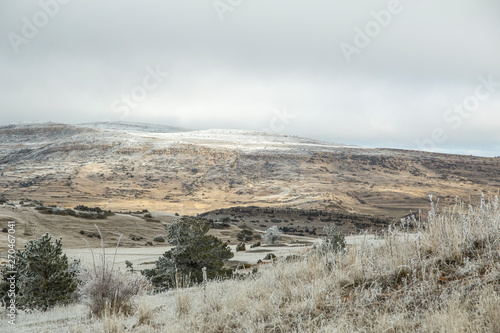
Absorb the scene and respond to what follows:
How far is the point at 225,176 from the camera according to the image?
70.8 meters

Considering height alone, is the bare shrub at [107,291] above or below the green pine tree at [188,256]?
above

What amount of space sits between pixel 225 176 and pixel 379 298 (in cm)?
6736

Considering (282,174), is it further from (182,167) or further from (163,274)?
(163,274)

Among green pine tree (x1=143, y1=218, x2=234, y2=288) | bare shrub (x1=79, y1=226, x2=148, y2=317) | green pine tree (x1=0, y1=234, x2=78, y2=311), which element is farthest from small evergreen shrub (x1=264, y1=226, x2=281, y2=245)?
bare shrub (x1=79, y1=226, x2=148, y2=317)

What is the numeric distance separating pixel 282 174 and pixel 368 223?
115 feet

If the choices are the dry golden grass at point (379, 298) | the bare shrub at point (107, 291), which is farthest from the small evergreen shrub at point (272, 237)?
the dry golden grass at point (379, 298)

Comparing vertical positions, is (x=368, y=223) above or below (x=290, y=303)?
below

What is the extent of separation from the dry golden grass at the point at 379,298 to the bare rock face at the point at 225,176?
43202 millimetres

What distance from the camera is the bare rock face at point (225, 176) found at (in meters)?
53.4

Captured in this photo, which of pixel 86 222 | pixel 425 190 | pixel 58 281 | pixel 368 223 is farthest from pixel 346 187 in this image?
pixel 58 281

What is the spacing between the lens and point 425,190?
187 ft

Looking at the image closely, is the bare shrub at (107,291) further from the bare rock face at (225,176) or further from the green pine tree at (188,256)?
the bare rock face at (225,176)

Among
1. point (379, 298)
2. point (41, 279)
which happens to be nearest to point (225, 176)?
point (41, 279)

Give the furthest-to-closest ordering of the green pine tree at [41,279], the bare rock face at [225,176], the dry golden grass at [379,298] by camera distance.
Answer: the bare rock face at [225,176]
the green pine tree at [41,279]
the dry golden grass at [379,298]
